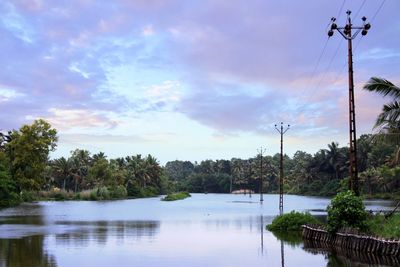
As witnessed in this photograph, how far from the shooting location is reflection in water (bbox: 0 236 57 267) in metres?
18.5

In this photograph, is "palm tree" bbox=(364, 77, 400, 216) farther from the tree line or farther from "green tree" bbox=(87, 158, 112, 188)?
"green tree" bbox=(87, 158, 112, 188)

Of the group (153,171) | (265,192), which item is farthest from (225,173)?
(153,171)

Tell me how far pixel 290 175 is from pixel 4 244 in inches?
5477

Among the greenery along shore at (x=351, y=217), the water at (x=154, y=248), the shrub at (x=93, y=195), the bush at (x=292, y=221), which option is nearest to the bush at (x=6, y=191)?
the shrub at (x=93, y=195)

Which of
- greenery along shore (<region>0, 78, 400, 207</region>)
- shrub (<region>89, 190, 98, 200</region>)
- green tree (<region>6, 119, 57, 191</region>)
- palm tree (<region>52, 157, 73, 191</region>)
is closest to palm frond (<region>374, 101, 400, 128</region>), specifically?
greenery along shore (<region>0, 78, 400, 207</region>)

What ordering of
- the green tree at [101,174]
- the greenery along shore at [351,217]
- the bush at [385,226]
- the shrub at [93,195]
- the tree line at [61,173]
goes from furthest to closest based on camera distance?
the green tree at [101,174]
the shrub at [93,195]
the tree line at [61,173]
the greenery along shore at [351,217]
the bush at [385,226]

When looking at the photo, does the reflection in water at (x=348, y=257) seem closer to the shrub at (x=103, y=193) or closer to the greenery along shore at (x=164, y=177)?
the greenery along shore at (x=164, y=177)

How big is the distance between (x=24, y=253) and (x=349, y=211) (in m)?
14.6

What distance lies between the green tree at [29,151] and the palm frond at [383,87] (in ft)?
200

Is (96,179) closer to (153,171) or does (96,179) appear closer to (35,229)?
(153,171)

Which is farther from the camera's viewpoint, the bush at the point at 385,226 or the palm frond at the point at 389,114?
the palm frond at the point at 389,114

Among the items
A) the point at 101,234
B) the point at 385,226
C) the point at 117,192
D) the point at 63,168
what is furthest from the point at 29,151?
the point at 385,226

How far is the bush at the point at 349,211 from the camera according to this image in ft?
80.8

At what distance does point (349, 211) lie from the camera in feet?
80.8
